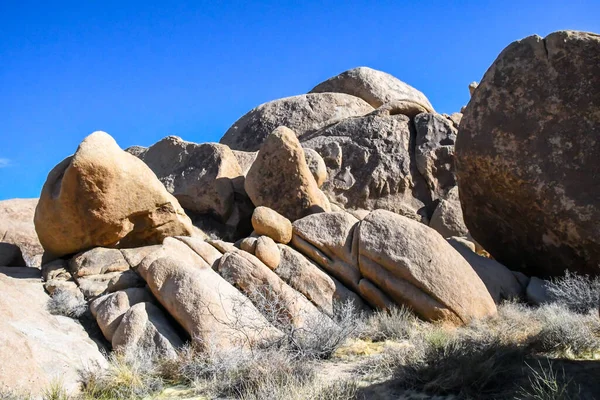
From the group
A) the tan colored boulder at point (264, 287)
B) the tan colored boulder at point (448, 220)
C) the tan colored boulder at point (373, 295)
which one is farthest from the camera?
the tan colored boulder at point (448, 220)

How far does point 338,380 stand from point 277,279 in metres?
3.06

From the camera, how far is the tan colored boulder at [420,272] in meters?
8.65

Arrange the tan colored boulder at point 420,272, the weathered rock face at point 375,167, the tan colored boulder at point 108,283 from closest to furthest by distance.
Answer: the tan colored boulder at point 108,283 < the tan colored boulder at point 420,272 < the weathered rock face at point 375,167

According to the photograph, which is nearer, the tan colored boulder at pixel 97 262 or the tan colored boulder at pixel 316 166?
the tan colored boulder at pixel 97 262

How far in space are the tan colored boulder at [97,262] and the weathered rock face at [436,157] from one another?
8.32 metres

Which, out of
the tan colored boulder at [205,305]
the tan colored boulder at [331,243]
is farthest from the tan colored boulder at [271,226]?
the tan colored boulder at [205,305]

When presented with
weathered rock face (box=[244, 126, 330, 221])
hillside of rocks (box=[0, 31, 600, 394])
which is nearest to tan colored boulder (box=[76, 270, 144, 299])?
hillside of rocks (box=[0, 31, 600, 394])

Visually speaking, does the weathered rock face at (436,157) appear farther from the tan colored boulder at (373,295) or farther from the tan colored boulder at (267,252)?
the tan colored boulder at (267,252)

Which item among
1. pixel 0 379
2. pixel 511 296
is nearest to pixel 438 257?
pixel 511 296

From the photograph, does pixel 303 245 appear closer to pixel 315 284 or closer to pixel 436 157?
pixel 315 284

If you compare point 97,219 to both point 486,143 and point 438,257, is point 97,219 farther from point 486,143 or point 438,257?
point 486,143

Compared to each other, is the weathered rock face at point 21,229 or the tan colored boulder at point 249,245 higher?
the weathered rock face at point 21,229

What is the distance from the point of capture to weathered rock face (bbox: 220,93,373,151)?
1797cm

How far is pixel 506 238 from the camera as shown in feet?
35.9
